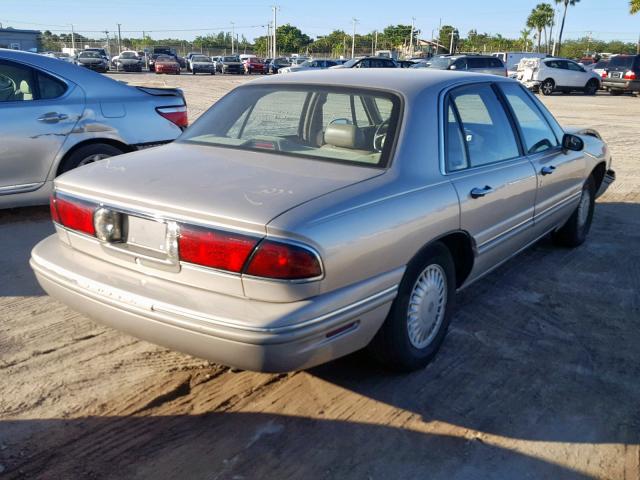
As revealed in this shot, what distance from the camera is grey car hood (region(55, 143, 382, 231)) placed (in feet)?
8.61

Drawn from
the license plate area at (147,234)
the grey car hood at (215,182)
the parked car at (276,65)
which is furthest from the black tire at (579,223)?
the parked car at (276,65)

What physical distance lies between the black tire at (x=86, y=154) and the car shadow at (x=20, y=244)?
562 millimetres

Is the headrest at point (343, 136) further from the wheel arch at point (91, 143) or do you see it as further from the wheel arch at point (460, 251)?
the wheel arch at point (91, 143)

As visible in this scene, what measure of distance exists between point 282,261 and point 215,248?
0.97 ft

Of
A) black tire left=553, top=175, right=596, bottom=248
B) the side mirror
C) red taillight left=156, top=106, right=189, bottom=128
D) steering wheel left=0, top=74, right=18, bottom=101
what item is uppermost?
steering wheel left=0, top=74, right=18, bottom=101

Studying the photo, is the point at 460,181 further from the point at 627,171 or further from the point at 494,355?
the point at 627,171

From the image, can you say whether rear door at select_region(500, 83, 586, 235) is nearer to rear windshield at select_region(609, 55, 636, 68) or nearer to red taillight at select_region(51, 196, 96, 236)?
red taillight at select_region(51, 196, 96, 236)

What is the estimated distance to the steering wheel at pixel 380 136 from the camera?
3.27 meters

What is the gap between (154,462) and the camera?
8.61ft

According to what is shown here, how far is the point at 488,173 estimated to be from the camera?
3.73m

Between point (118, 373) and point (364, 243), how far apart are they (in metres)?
1.53

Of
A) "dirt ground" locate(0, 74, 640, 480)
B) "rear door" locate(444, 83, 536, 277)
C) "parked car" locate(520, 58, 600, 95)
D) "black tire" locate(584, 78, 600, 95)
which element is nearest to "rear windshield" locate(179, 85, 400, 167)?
"rear door" locate(444, 83, 536, 277)

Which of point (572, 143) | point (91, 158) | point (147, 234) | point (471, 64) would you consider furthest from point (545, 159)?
point (471, 64)

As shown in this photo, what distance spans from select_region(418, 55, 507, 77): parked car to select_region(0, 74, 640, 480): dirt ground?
22.1m
